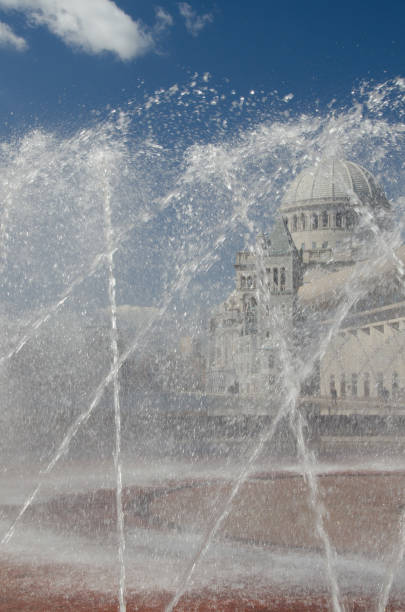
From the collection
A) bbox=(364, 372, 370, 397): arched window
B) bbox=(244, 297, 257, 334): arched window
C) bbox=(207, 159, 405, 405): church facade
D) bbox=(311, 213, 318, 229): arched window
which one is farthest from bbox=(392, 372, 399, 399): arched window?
bbox=(311, 213, 318, 229): arched window

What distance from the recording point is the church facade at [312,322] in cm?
3516

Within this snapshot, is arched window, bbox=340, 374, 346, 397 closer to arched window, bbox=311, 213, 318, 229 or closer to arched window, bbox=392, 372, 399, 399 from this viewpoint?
arched window, bbox=392, 372, 399, 399

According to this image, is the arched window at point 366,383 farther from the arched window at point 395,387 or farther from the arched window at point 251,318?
the arched window at point 251,318

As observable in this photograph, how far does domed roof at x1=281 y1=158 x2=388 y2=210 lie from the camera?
7078 cm

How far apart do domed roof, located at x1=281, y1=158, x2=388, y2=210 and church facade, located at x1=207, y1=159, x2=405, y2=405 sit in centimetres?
1065

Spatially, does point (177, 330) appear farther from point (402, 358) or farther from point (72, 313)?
point (402, 358)

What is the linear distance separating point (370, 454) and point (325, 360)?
89.1ft

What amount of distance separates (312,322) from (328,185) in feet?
110

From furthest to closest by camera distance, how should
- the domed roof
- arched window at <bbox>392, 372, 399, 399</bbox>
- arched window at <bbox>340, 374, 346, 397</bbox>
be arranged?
the domed roof
arched window at <bbox>340, 374, 346, 397</bbox>
arched window at <bbox>392, 372, 399, 399</bbox>

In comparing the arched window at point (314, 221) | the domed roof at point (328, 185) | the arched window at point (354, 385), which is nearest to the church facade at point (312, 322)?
the arched window at point (354, 385)

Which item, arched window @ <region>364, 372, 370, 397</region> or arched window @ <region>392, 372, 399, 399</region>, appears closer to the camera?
arched window @ <region>392, 372, 399, 399</region>

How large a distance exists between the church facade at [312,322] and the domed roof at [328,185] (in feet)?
34.9

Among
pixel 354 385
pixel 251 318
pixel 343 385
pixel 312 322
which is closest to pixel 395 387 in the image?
pixel 354 385

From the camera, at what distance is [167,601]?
209 inches
